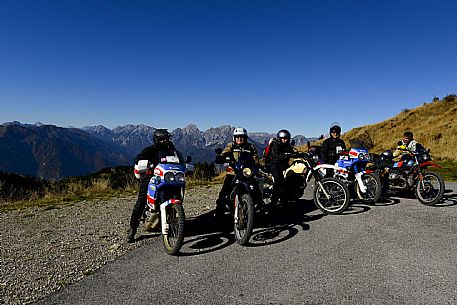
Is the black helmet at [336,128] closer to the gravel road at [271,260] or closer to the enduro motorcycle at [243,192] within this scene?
the gravel road at [271,260]

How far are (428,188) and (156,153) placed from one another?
6704 millimetres

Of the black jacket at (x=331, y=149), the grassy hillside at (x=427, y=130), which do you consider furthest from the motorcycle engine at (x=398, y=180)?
the grassy hillside at (x=427, y=130)

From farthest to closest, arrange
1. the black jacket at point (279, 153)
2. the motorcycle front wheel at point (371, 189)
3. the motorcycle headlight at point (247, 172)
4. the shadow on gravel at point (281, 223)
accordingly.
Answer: the motorcycle front wheel at point (371, 189) < the black jacket at point (279, 153) < the motorcycle headlight at point (247, 172) < the shadow on gravel at point (281, 223)

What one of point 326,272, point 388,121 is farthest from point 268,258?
point 388,121

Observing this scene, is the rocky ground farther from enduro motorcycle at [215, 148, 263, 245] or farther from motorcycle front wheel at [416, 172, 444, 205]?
motorcycle front wheel at [416, 172, 444, 205]

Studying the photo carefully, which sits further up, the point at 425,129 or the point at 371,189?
the point at 425,129

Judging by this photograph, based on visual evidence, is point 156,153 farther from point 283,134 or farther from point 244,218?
point 283,134

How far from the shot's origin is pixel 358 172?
777 cm

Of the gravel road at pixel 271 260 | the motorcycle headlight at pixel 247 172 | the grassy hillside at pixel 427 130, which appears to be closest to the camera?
the gravel road at pixel 271 260

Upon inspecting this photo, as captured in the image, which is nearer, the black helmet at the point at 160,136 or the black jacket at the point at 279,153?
the black helmet at the point at 160,136

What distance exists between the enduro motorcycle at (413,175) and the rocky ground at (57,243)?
4858 millimetres

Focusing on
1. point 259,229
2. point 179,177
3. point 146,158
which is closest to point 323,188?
point 259,229

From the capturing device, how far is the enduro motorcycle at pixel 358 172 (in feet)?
24.9

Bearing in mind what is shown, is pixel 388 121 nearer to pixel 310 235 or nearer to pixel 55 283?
pixel 310 235
